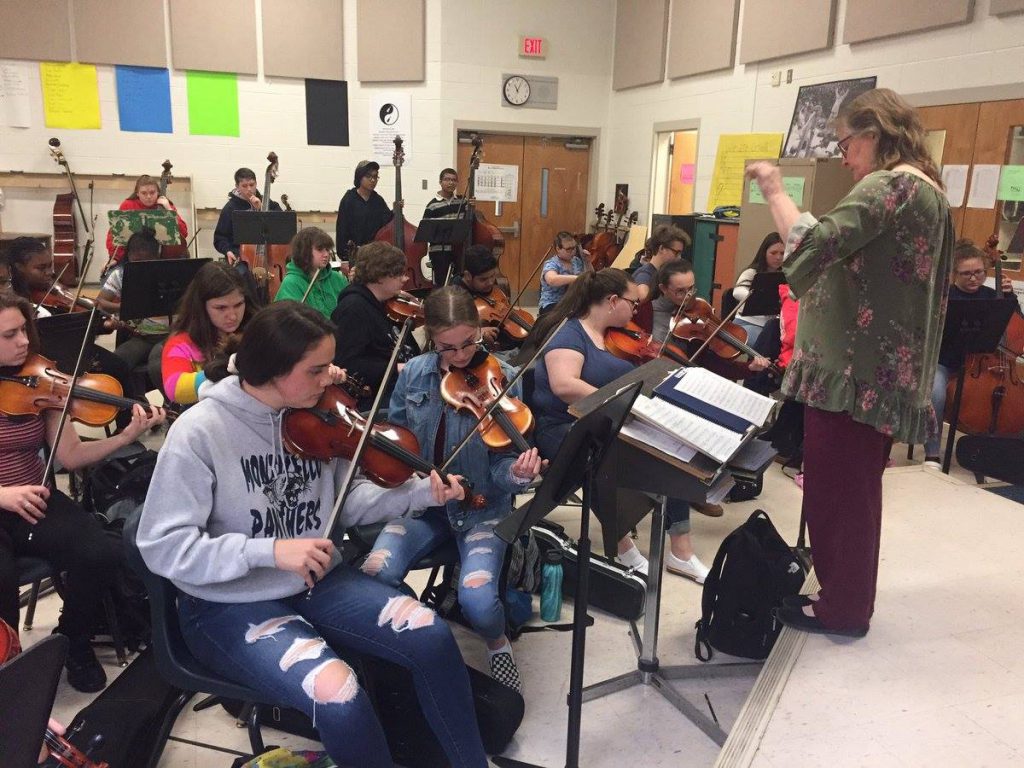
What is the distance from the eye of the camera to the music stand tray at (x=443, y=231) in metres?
4.62

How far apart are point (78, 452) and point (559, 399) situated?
1.44m

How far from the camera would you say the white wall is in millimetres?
4156

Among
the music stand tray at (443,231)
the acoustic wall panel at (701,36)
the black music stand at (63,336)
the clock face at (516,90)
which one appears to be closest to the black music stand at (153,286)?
the black music stand at (63,336)

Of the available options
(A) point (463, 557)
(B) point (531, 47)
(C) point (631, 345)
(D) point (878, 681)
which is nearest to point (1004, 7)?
(C) point (631, 345)

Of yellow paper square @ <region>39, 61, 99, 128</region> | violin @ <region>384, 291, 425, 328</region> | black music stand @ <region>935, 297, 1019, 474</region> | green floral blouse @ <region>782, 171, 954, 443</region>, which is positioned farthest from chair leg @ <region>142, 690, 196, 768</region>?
yellow paper square @ <region>39, 61, 99, 128</region>

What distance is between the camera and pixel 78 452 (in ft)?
7.00

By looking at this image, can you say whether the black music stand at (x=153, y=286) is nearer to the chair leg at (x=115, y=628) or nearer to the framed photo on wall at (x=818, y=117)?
the chair leg at (x=115, y=628)

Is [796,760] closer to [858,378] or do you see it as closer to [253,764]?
[858,378]

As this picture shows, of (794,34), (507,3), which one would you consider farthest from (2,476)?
(507,3)

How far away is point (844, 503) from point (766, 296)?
2.00 m

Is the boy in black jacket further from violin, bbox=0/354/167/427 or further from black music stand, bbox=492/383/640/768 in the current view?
black music stand, bbox=492/383/640/768

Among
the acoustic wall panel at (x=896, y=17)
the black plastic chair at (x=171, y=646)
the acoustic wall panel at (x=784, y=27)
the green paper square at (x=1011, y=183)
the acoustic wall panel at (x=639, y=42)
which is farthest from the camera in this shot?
the acoustic wall panel at (x=639, y=42)

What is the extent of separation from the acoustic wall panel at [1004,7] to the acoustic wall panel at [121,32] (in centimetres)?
603

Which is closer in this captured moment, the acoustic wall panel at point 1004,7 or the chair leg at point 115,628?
the chair leg at point 115,628
